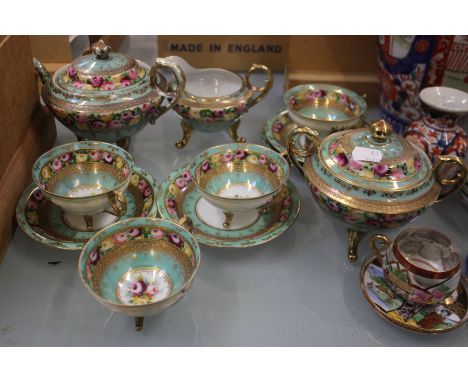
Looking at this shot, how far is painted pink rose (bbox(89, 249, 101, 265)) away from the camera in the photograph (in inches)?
41.2

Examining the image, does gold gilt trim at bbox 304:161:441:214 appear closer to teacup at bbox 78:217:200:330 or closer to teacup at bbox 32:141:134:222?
teacup at bbox 78:217:200:330

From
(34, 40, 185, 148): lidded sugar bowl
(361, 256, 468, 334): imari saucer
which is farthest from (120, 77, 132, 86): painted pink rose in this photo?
(361, 256, 468, 334): imari saucer

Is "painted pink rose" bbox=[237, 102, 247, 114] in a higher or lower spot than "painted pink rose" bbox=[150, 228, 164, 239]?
higher

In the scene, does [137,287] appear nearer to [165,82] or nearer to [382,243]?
[382,243]

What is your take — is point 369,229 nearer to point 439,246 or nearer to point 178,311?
point 439,246

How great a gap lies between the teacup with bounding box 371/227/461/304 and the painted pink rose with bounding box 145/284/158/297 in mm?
537

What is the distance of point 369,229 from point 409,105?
76 cm

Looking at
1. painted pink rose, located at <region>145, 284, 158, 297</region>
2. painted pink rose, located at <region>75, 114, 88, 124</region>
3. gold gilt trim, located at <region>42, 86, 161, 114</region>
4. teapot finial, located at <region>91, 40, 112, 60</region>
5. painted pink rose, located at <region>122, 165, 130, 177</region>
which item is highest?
teapot finial, located at <region>91, 40, 112, 60</region>

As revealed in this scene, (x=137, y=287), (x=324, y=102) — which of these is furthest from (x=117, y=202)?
(x=324, y=102)

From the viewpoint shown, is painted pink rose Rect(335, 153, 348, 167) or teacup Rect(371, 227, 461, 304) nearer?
teacup Rect(371, 227, 461, 304)

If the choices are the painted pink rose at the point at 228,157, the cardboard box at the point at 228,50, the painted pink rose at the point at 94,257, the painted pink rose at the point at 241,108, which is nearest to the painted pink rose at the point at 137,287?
the painted pink rose at the point at 94,257

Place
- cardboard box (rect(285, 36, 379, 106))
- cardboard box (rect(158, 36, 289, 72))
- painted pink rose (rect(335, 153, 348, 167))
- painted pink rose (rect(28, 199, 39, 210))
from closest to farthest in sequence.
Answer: painted pink rose (rect(335, 153, 348, 167)), painted pink rose (rect(28, 199, 39, 210)), cardboard box (rect(285, 36, 379, 106)), cardboard box (rect(158, 36, 289, 72))

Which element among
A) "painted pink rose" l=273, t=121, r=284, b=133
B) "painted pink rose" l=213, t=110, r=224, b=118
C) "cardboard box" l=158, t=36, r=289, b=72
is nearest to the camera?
"painted pink rose" l=213, t=110, r=224, b=118

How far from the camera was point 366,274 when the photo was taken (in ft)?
3.88
